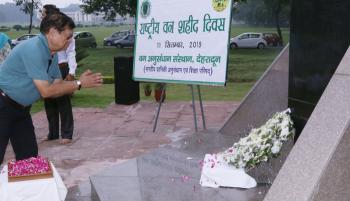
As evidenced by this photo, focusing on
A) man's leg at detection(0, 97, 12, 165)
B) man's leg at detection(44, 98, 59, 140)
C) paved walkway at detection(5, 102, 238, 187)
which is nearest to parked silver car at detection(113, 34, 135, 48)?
paved walkway at detection(5, 102, 238, 187)

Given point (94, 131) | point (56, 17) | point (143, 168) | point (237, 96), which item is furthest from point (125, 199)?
point (237, 96)

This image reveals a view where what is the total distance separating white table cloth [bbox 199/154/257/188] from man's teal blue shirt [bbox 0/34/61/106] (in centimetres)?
143

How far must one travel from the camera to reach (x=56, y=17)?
3.70m

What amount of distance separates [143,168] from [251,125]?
1440 mm

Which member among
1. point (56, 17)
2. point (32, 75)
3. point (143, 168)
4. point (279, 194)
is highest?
point (56, 17)

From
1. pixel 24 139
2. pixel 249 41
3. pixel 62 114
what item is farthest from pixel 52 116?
pixel 249 41

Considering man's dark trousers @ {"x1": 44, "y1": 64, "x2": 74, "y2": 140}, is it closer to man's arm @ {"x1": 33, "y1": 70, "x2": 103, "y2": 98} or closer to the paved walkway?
the paved walkway

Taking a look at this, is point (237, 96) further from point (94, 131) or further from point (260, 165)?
point (260, 165)

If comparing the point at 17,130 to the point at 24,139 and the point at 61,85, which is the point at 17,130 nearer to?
the point at 24,139

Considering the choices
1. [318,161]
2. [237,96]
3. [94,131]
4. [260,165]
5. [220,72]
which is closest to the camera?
[318,161]

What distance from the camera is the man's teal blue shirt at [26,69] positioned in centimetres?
360

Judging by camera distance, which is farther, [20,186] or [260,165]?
[260,165]

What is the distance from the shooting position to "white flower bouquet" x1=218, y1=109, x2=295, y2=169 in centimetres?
380

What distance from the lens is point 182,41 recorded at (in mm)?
6250
